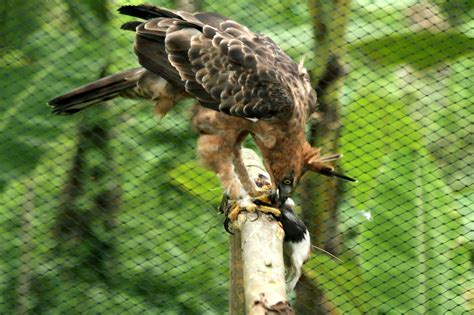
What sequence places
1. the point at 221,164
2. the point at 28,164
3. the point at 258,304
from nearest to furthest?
the point at 258,304 < the point at 221,164 < the point at 28,164

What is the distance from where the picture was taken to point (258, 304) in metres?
3.35

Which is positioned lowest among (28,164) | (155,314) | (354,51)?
(155,314)

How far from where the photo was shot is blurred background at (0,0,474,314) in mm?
5535

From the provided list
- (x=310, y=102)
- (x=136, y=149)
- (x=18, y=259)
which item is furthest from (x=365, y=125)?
(x=18, y=259)

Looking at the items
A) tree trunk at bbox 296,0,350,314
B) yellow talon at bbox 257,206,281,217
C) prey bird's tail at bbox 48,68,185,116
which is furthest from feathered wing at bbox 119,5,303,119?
tree trunk at bbox 296,0,350,314

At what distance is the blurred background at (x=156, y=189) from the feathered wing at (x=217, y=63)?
891 mm

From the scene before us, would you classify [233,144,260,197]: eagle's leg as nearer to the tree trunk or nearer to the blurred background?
the blurred background

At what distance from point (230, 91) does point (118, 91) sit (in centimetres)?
62

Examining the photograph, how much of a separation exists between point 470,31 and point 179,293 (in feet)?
7.48

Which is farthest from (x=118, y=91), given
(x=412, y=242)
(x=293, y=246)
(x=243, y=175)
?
(x=412, y=242)

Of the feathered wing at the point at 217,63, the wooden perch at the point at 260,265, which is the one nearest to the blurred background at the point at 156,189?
the feathered wing at the point at 217,63

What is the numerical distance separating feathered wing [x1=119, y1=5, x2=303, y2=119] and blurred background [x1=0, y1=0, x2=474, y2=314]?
2.92 feet

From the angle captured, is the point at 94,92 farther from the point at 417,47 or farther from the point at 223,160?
the point at 417,47

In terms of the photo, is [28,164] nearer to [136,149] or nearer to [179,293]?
[136,149]
